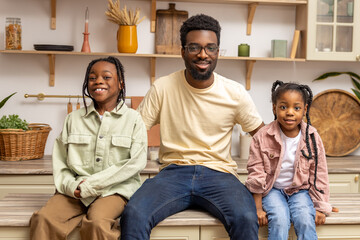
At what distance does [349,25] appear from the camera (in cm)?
322

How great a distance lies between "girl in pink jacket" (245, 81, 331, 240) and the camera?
1893 millimetres

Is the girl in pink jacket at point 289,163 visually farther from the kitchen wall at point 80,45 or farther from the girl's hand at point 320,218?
the kitchen wall at point 80,45

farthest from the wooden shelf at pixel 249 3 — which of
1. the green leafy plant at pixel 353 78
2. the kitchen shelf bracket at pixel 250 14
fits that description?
the green leafy plant at pixel 353 78

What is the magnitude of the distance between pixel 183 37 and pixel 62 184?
829 millimetres

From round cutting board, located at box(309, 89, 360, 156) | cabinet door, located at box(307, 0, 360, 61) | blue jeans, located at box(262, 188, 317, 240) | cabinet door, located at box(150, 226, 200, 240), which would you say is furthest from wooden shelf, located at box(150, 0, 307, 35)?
cabinet door, located at box(150, 226, 200, 240)

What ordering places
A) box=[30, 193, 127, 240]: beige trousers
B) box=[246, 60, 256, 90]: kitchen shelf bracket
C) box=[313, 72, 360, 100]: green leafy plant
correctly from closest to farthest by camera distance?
1. box=[30, 193, 127, 240]: beige trousers
2. box=[246, 60, 256, 90]: kitchen shelf bracket
3. box=[313, 72, 360, 100]: green leafy plant

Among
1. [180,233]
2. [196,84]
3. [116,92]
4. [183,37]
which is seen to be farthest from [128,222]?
[183,37]

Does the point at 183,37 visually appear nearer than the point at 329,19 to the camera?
Yes

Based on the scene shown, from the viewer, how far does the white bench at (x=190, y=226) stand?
1769 mm

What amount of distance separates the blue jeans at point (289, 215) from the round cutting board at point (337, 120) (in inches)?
64.1

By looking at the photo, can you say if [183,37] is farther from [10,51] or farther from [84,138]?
[10,51]

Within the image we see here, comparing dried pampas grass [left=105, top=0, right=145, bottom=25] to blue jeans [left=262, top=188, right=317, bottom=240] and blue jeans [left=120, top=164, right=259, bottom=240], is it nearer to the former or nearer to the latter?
blue jeans [left=120, top=164, right=259, bottom=240]

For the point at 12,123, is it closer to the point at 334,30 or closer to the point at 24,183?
the point at 24,183

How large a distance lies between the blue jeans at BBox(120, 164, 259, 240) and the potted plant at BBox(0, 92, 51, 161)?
126cm
